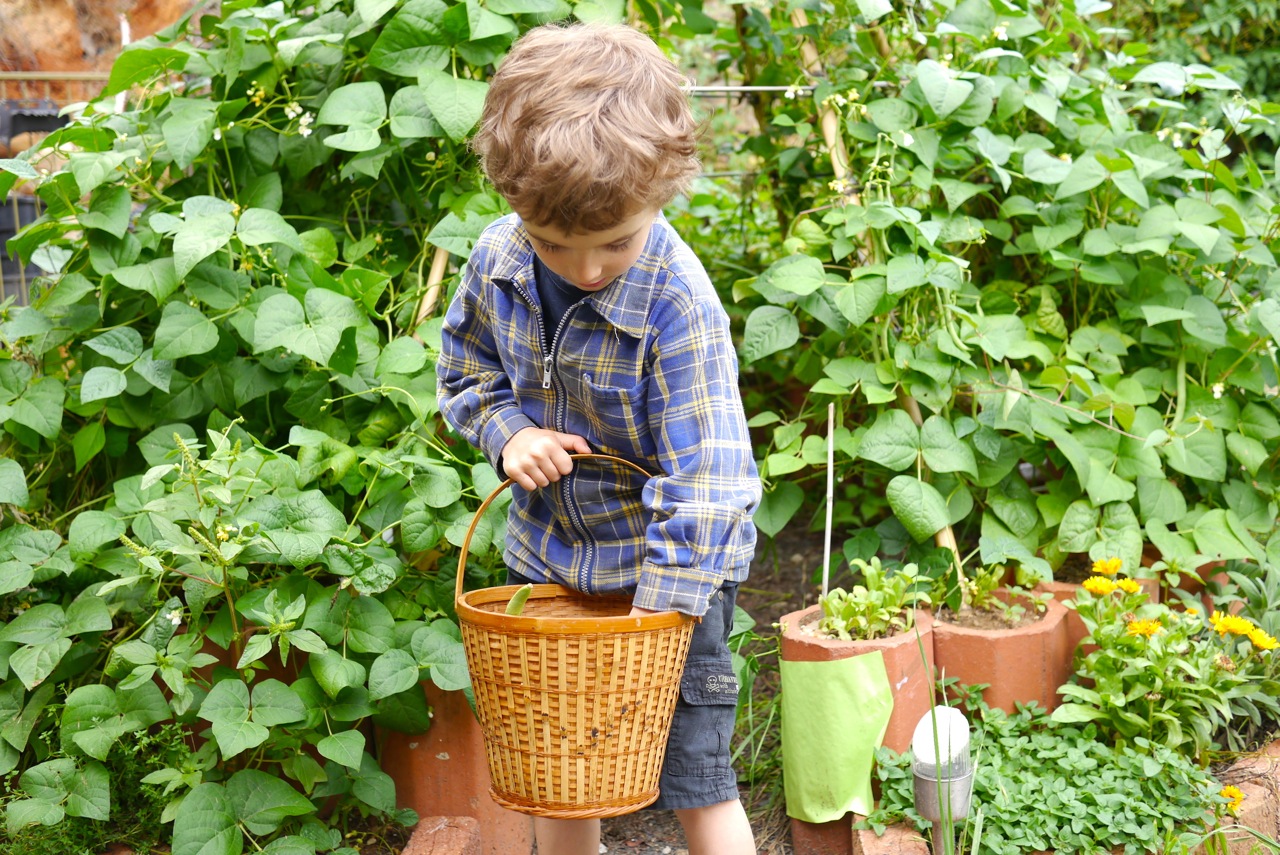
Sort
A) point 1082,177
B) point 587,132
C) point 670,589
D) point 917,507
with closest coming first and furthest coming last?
point 587,132
point 670,589
point 917,507
point 1082,177

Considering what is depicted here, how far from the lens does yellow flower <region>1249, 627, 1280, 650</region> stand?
191 cm

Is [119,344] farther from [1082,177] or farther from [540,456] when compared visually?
[1082,177]

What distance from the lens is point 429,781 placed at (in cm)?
191

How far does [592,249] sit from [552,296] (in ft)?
0.67

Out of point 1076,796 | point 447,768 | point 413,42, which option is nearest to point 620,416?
point 447,768

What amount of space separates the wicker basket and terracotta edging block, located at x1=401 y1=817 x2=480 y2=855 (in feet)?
1.53

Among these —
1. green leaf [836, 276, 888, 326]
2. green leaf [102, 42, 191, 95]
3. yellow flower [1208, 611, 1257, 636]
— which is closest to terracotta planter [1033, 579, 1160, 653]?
yellow flower [1208, 611, 1257, 636]

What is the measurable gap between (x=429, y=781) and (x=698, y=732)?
0.63m

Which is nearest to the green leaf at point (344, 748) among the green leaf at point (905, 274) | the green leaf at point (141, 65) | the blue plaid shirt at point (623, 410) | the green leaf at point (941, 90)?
the blue plaid shirt at point (623, 410)

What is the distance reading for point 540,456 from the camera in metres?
1.40

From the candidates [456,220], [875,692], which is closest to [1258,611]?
[875,692]

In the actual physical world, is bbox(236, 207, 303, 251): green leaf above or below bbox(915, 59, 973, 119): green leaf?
below

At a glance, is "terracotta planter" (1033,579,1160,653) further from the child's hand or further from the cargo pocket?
the child's hand

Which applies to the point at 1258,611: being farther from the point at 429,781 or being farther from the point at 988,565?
the point at 429,781
